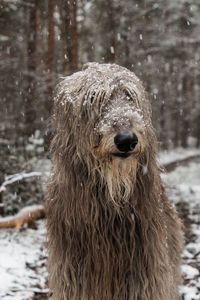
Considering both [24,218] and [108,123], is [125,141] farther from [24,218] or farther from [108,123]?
[24,218]

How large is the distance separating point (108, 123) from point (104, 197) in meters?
0.62

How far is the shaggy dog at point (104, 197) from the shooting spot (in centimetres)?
258

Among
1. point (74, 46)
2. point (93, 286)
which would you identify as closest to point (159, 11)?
point (74, 46)

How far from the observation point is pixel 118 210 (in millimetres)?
2707

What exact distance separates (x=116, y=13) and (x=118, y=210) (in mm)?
8213

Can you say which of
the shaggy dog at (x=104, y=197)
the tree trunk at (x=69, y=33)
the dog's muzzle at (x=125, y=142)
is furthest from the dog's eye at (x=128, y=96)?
the tree trunk at (x=69, y=33)

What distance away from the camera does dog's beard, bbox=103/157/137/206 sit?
8.25 ft

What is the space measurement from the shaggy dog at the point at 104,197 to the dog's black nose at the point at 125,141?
0.05m

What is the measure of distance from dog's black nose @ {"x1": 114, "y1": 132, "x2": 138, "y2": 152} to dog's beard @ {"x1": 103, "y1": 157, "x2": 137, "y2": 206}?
152 mm

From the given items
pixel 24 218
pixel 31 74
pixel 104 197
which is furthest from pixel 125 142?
pixel 31 74

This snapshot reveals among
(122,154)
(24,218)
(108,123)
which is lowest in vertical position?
(24,218)

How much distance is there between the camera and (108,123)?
8.09ft

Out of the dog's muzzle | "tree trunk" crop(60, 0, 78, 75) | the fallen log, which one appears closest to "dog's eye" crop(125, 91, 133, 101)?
the dog's muzzle

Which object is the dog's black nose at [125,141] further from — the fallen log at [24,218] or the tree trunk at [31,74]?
the tree trunk at [31,74]
